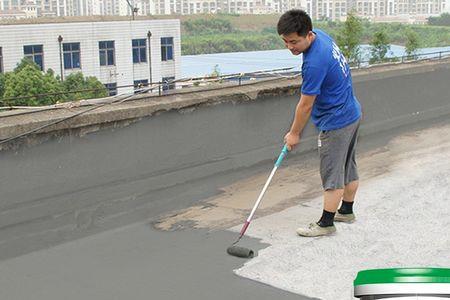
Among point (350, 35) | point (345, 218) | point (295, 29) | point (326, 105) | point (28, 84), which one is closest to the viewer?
point (295, 29)

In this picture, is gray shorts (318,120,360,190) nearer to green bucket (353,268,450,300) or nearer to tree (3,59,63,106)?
green bucket (353,268,450,300)

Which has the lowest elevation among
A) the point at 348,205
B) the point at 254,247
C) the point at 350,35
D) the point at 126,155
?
the point at 254,247

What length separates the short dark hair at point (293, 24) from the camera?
4062 mm

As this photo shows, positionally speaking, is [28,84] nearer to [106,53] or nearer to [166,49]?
[106,53]

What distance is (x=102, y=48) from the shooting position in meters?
56.7

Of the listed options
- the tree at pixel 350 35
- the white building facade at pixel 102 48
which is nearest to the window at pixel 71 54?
the white building facade at pixel 102 48

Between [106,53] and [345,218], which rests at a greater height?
[106,53]

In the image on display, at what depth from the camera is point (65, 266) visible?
384 cm

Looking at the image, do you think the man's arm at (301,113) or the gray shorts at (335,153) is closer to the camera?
the man's arm at (301,113)

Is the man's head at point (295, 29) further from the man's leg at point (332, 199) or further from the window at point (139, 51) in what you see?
the window at point (139, 51)

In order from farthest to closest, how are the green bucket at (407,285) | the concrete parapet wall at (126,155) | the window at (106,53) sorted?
1. the window at (106,53)
2. the concrete parapet wall at (126,155)
3. the green bucket at (407,285)

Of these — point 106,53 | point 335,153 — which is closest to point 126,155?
point 335,153

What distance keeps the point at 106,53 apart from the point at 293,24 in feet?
180

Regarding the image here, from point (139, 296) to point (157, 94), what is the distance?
2.47 meters
